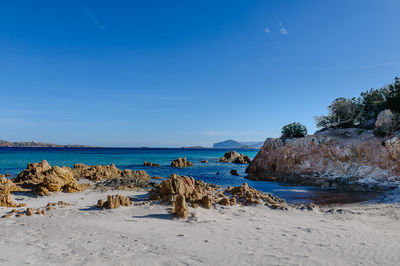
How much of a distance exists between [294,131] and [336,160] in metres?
8.48

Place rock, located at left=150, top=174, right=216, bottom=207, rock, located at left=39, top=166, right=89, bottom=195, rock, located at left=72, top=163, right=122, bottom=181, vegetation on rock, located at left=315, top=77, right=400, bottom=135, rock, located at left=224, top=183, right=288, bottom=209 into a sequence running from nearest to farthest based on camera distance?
rock, located at left=150, top=174, right=216, bottom=207
rock, located at left=224, top=183, right=288, bottom=209
rock, located at left=39, top=166, right=89, bottom=195
rock, located at left=72, top=163, right=122, bottom=181
vegetation on rock, located at left=315, top=77, right=400, bottom=135

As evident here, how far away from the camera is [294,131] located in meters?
34.3

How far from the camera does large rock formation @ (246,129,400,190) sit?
2314cm

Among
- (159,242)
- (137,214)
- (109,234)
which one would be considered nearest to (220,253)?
(159,242)

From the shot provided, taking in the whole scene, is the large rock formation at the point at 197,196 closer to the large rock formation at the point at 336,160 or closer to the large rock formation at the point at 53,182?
the large rock formation at the point at 53,182

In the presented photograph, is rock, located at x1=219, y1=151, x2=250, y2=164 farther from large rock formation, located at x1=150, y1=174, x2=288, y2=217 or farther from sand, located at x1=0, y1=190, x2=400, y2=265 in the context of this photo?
sand, located at x1=0, y1=190, x2=400, y2=265

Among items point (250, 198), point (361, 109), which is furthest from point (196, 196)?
point (361, 109)

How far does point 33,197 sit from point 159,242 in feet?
39.0

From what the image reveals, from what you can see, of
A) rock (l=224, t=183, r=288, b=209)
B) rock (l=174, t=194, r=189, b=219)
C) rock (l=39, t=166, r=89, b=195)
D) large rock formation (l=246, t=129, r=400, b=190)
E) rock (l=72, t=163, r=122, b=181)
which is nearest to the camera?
rock (l=174, t=194, r=189, b=219)

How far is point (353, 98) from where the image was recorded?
35031mm

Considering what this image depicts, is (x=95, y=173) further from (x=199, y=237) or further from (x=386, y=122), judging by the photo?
(x=386, y=122)

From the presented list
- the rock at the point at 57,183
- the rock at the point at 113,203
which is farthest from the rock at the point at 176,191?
the rock at the point at 57,183

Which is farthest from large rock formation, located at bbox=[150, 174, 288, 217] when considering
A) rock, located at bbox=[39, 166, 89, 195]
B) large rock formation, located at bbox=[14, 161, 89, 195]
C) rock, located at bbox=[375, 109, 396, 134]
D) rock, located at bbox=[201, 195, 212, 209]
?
rock, located at bbox=[375, 109, 396, 134]

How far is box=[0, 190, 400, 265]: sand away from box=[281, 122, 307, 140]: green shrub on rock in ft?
76.9
